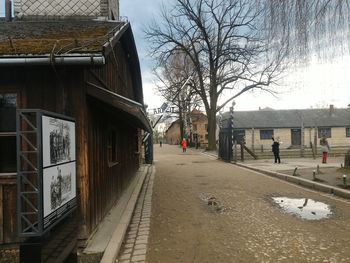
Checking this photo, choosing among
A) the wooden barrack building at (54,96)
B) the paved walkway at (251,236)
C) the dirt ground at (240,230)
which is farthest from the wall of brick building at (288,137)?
the wooden barrack building at (54,96)

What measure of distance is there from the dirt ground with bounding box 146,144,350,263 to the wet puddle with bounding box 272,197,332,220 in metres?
0.20

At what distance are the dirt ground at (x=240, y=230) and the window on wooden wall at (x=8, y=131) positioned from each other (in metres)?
2.47

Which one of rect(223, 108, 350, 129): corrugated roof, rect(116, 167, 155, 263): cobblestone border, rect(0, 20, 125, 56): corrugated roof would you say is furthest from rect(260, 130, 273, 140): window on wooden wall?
rect(0, 20, 125, 56): corrugated roof

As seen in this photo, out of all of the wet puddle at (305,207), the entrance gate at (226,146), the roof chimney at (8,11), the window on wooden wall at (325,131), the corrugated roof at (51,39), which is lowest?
the wet puddle at (305,207)

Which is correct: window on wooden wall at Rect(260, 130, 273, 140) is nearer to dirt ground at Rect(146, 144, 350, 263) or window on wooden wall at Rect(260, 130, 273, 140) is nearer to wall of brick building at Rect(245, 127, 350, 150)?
wall of brick building at Rect(245, 127, 350, 150)

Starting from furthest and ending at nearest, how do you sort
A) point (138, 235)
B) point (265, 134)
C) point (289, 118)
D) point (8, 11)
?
point (289, 118) < point (265, 134) < point (8, 11) < point (138, 235)

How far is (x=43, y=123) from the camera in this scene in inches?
178

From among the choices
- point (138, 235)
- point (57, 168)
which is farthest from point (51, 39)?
point (138, 235)

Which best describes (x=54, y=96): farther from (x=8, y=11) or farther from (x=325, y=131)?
(x=325, y=131)

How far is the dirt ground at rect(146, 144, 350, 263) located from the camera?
6418 mm

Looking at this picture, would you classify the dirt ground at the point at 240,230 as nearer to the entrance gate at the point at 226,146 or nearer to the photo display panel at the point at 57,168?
the photo display panel at the point at 57,168

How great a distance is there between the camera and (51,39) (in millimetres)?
7105

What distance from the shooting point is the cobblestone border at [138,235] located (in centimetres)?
640

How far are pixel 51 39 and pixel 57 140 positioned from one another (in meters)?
2.62
